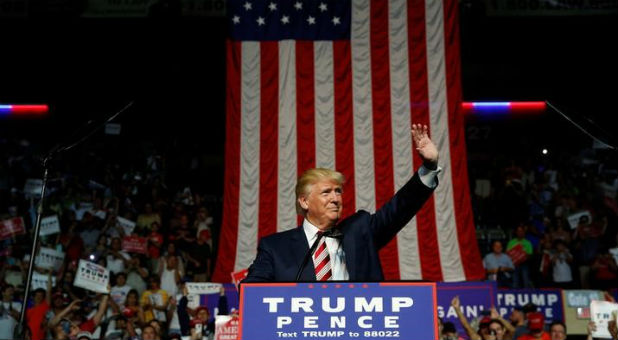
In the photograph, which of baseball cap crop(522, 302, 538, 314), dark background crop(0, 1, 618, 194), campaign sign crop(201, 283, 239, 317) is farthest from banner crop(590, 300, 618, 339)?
dark background crop(0, 1, 618, 194)

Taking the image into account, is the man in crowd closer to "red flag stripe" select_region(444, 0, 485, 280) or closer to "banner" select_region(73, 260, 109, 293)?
"red flag stripe" select_region(444, 0, 485, 280)

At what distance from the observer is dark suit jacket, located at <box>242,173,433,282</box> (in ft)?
8.93

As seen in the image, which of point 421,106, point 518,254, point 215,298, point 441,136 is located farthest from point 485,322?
point 215,298

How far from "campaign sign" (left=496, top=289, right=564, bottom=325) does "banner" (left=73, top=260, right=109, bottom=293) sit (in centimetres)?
446

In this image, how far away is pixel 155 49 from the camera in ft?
46.5

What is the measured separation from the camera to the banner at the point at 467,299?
8.35m

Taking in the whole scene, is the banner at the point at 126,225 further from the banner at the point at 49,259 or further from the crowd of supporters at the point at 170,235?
the banner at the point at 49,259

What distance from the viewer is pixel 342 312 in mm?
2154

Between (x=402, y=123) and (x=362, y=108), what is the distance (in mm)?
500

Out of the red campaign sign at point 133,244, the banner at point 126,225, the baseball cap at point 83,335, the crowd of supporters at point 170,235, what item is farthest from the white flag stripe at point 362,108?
the banner at point 126,225

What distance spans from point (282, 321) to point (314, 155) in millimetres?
6553

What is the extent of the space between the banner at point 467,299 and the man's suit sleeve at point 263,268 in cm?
589

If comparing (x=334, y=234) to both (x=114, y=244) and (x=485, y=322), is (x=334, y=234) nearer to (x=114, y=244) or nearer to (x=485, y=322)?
(x=485, y=322)

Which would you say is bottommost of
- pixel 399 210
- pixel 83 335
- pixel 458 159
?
pixel 83 335
